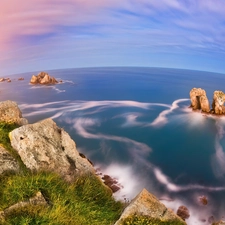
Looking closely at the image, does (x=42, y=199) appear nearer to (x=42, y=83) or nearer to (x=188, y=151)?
(x=188, y=151)

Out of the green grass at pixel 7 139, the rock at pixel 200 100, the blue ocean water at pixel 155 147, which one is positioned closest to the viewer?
the green grass at pixel 7 139

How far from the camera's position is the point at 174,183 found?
34.7 metres

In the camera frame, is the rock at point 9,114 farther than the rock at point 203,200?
No

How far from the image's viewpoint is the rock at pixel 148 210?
10.9 meters

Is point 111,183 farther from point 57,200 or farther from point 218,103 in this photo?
point 218,103

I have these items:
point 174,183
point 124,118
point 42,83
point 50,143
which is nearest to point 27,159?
point 50,143

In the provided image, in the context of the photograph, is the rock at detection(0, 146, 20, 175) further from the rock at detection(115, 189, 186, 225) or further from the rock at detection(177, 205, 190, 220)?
the rock at detection(177, 205, 190, 220)

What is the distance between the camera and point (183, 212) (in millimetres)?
27703

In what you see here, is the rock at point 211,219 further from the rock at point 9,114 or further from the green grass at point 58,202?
the rock at point 9,114

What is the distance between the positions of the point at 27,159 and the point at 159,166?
104 ft

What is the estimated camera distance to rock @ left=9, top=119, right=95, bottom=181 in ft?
42.9

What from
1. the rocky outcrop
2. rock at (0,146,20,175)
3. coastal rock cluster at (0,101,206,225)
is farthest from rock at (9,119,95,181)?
the rocky outcrop

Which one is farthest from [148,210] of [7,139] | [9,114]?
[9,114]

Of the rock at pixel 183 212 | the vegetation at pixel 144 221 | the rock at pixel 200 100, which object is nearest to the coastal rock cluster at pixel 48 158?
the vegetation at pixel 144 221
